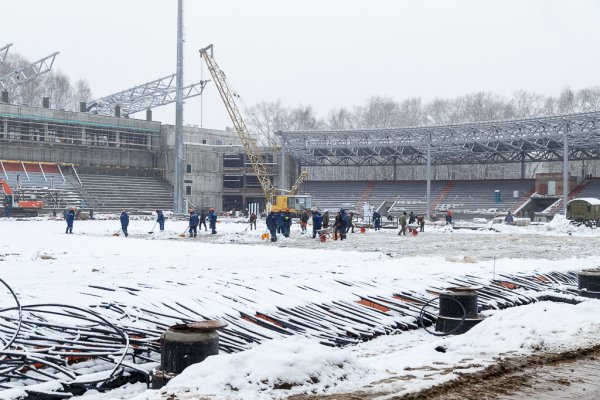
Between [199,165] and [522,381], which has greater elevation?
[199,165]

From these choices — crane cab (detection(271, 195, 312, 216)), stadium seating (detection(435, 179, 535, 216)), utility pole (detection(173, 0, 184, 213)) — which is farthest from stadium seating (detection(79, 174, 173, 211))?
stadium seating (detection(435, 179, 535, 216))

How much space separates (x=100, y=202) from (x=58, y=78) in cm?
4440

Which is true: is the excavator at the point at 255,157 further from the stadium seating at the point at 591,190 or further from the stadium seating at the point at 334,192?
the stadium seating at the point at 591,190

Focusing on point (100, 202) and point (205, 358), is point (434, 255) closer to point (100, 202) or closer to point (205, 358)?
point (205, 358)

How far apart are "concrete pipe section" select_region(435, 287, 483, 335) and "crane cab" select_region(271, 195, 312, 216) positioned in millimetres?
39897

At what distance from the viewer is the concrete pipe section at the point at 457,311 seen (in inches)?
433

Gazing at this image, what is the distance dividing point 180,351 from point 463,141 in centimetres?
5548

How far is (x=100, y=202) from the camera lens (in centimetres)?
6200

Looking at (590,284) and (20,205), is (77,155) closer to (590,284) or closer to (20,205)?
(20,205)

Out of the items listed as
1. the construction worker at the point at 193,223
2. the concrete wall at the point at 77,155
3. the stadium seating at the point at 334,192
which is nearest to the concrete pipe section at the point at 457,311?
the construction worker at the point at 193,223

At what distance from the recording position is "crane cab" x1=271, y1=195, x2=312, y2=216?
2024 inches

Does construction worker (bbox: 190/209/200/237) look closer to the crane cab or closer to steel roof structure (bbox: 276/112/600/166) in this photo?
the crane cab

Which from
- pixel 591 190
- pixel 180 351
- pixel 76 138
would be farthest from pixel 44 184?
pixel 180 351

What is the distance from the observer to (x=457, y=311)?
11070mm
